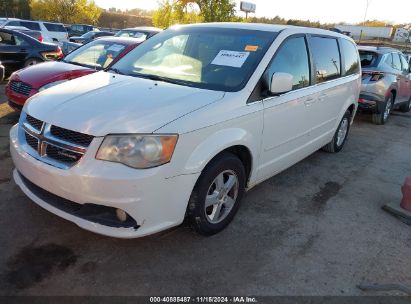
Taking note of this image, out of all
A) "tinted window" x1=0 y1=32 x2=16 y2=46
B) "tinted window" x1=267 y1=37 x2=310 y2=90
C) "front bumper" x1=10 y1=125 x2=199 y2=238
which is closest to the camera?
"front bumper" x1=10 y1=125 x2=199 y2=238

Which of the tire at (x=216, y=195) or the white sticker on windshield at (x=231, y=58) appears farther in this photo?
the white sticker on windshield at (x=231, y=58)

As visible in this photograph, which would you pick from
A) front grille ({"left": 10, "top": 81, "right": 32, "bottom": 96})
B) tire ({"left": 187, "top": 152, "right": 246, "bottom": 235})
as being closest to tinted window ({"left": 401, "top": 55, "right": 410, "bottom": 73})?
tire ({"left": 187, "top": 152, "right": 246, "bottom": 235})

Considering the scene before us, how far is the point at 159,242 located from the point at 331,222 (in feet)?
5.83

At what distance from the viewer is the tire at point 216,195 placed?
3.05 m

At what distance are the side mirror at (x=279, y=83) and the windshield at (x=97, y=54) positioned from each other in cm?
432

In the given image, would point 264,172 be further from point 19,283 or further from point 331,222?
point 19,283

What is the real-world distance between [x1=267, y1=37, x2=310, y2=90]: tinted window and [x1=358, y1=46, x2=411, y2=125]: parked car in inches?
184

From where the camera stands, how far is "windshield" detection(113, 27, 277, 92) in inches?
138

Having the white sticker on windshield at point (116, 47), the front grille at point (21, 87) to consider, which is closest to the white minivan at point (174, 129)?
the front grille at point (21, 87)

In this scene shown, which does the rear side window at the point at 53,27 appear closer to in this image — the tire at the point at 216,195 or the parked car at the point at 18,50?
the parked car at the point at 18,50

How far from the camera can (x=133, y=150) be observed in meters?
2.67

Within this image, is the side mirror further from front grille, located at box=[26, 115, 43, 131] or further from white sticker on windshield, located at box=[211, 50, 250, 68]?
front grille, located at box=[26, 115, 43, 131]

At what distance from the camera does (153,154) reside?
2682 mm

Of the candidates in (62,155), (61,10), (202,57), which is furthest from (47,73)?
(61,10)
